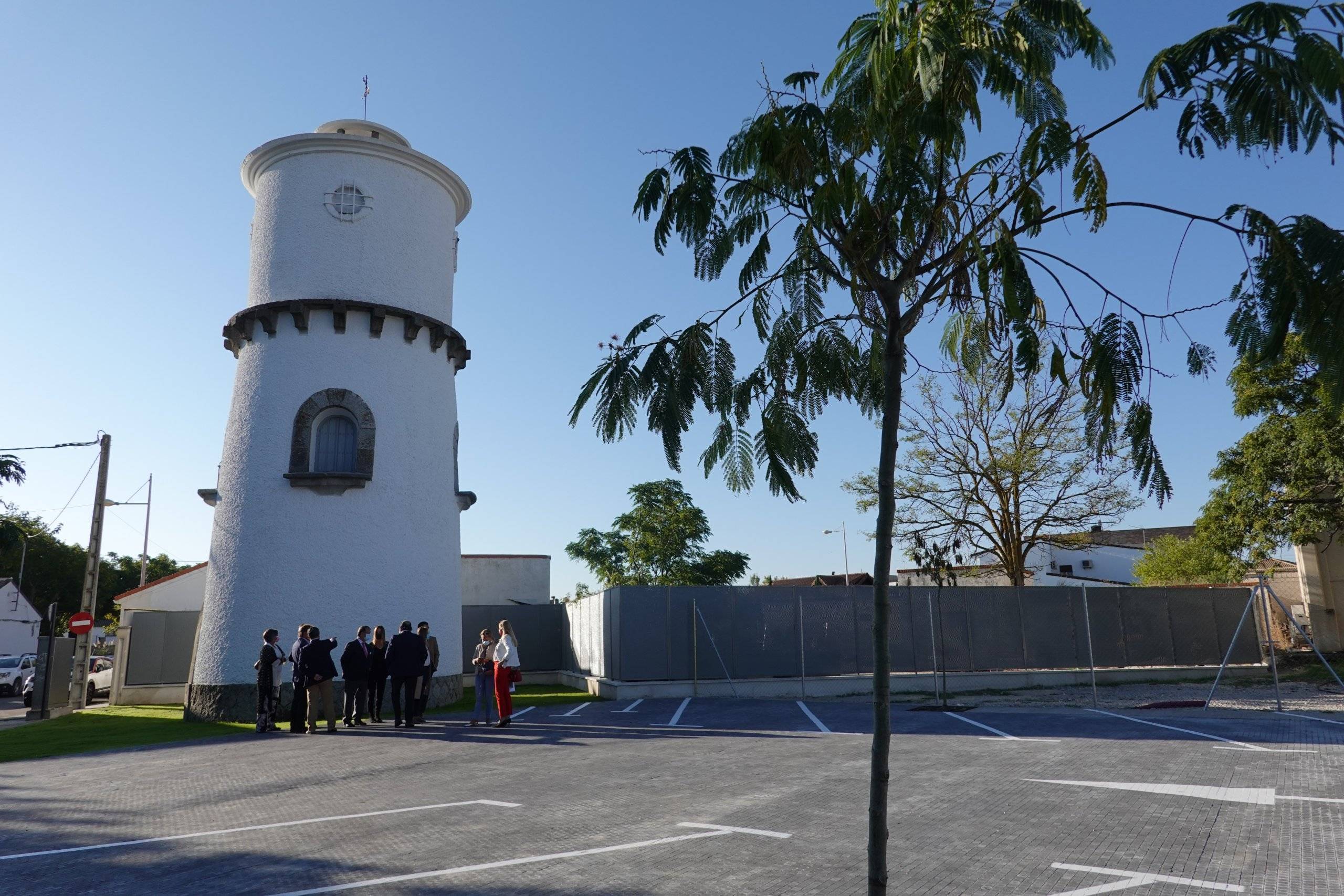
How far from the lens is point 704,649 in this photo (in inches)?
878

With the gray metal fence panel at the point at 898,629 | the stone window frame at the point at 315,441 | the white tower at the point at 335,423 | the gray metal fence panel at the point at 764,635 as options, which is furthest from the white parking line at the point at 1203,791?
the stone window frame at the point at 315,441

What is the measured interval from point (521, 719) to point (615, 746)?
15.8ft

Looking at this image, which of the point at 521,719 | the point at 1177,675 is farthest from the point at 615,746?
the point at 1177,675

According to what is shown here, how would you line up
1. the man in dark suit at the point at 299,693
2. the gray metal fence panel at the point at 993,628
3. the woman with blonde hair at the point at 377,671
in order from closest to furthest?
the man in dark suit at the point at 299,693 → the woman with blonde hair at the point at 377,671 → the gray metal fence panel at the point at 993,628

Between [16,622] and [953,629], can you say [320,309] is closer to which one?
[953,629]

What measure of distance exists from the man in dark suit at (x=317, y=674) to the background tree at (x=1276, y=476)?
22.5 m

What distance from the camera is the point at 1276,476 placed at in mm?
24812

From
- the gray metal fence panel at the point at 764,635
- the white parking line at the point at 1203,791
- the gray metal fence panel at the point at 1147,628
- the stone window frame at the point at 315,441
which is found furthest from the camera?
the gray metal fence panel at the point at 1147,628

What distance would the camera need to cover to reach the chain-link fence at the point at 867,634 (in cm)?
2200

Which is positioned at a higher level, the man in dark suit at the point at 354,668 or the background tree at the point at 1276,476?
the background tree at the point at 1276,476

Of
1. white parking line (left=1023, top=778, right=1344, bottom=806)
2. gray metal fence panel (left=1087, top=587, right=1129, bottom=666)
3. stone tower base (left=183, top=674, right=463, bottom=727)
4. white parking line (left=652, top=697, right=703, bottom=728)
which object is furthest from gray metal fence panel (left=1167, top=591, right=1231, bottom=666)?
stone tower base (left=183, top=674, right=463, bottom=727)

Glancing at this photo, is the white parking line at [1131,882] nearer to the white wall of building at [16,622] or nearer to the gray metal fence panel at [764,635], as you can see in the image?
the gray metal fence panel at [764,635]

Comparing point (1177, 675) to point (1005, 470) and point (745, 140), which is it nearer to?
point (1005, 470)

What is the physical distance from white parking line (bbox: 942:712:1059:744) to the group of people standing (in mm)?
7869
